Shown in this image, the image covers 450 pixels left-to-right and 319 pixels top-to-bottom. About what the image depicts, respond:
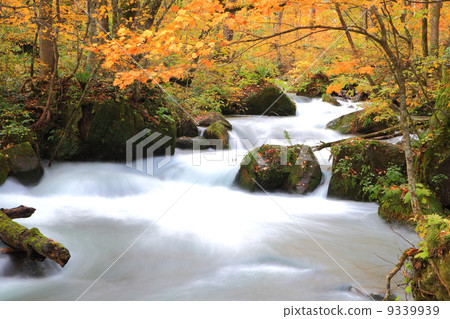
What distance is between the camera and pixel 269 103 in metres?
13.5

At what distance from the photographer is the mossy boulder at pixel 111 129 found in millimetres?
8047

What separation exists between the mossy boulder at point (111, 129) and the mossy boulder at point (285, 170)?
310cm

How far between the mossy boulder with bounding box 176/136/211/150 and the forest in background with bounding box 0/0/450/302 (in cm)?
66

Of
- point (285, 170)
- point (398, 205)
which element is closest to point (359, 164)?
point (398, 205)

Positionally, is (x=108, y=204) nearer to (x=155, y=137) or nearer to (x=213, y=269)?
(x=155, y=137)

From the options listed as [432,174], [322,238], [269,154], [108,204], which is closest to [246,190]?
[269,154]

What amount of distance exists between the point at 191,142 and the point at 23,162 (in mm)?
4517

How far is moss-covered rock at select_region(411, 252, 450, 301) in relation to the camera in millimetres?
2568

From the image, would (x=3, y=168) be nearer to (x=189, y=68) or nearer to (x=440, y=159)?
(x=189, y=68)

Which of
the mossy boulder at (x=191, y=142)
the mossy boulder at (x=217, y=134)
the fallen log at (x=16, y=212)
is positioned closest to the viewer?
the fallen log at (x=16, y=212)

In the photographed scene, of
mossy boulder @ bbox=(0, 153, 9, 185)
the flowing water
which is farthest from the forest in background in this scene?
the flowing water

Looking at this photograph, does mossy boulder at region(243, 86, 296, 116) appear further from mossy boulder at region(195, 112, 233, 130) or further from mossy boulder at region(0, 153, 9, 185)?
mossy boulder at region(0, 153, 9, 185)

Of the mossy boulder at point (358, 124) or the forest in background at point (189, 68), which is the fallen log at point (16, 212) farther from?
the mossy boulder at point (358, 124)

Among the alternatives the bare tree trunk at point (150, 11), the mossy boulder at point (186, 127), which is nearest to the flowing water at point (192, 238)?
the mossy boulder at point (186, 127)
